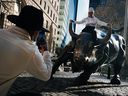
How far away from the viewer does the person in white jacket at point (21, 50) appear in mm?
2756

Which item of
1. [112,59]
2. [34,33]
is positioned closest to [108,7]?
[112,59]

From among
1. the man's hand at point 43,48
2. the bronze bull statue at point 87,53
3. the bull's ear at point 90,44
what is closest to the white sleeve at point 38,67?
the man's hand at point 43,48

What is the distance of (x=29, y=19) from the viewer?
2.84 meters

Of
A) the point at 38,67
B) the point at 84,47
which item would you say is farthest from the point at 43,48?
the point at 84,47

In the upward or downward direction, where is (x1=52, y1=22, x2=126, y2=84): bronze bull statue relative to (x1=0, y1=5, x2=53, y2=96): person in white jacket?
downward

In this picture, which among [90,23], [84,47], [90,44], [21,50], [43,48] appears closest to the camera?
[21,50]

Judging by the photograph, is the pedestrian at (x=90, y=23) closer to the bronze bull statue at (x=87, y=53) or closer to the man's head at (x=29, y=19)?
the bronze bull statue at (x=87, y=53)

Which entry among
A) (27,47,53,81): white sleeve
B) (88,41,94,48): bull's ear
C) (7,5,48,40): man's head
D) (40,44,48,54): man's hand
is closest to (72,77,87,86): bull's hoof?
(88,41,94,48): bull's ear

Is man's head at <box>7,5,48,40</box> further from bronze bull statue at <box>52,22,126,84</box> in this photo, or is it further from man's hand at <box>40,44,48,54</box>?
bronze bull statue at <box>52,22,126,84</box>

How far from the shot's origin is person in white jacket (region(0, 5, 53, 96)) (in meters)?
2.76

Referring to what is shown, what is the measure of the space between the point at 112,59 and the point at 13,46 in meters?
9.25

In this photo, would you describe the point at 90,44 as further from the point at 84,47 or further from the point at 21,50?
the point at 21,50

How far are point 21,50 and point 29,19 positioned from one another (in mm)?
265

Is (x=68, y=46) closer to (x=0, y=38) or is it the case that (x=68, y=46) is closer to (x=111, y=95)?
(x=111, y=95)
